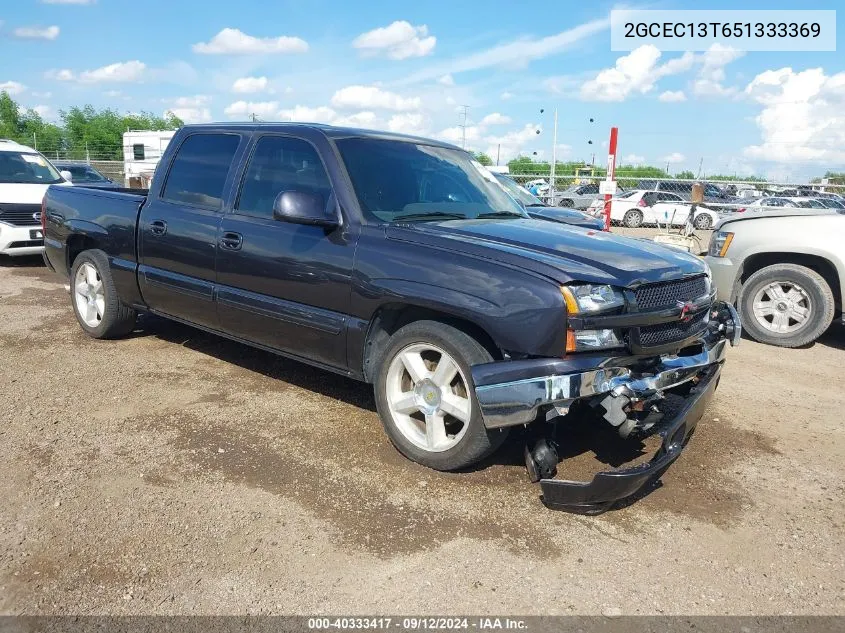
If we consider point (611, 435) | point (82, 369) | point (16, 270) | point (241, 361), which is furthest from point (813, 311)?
point (16, 270)

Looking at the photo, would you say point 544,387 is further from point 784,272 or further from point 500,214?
point 784,272

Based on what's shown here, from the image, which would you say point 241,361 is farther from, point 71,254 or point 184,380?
point 71,254

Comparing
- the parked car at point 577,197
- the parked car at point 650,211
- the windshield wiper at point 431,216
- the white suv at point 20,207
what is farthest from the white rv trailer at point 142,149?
the windshield wiper at point 431,216

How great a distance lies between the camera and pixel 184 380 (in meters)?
5.04

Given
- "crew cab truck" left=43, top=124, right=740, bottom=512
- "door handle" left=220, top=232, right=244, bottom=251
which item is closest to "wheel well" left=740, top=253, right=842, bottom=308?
"crew cab truck" left=43, top=124, right=740, bottom=512

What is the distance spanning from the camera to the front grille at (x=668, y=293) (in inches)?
132

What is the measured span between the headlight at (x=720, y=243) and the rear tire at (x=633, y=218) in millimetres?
17869

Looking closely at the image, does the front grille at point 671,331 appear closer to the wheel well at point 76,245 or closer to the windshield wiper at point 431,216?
the windshield wiper at point 431,216

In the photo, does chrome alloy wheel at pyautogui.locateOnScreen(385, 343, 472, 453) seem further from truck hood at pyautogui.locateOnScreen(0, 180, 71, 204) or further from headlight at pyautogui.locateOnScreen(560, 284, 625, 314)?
truck hood at pyautogui.locateOnScreen(0, 180, 71, 204)

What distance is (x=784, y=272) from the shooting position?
6824 millimetres

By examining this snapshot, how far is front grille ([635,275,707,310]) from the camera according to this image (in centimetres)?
335

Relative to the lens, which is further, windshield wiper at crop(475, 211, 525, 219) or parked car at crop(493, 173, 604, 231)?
parked car at crop(493, 173, 604, 231)

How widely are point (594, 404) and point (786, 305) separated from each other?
471 centimetres

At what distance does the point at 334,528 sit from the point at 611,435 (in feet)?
6.35
